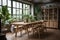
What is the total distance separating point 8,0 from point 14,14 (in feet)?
3.88

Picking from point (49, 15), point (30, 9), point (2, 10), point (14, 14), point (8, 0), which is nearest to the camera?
point (2, 10)

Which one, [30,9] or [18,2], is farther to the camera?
[30,9]

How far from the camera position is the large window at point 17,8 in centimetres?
728

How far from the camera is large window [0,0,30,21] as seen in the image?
7.28 m

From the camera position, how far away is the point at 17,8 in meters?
8.23

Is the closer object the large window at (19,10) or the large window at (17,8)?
the large window at (17,8)

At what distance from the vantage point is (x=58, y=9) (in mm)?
8867

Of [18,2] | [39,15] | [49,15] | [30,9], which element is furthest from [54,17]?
[18,2]

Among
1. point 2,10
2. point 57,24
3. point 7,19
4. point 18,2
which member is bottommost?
point 57,24

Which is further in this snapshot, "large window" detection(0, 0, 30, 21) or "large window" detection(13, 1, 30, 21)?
"large window" detection(13, 1, 30, 21)

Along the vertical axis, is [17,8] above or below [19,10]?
above

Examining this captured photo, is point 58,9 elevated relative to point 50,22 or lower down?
elevated

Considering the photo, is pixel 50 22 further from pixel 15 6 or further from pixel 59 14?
pixel 15 6

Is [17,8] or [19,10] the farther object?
[19,10]
